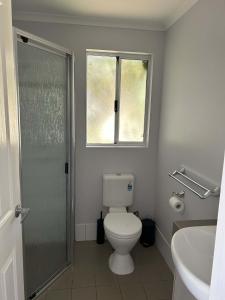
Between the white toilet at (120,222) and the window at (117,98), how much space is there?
1.48ft

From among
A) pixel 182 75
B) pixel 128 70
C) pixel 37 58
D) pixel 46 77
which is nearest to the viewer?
pixel 37 58

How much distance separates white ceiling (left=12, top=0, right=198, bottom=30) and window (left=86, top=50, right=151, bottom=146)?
12.2 inches

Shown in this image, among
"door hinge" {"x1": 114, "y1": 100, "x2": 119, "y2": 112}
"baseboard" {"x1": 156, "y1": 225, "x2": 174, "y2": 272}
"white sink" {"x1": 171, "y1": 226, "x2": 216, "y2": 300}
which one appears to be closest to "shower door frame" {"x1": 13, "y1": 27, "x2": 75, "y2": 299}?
"door hinge" {"x1": 114, "y1": 100, "x2": 119, "y2": 112}

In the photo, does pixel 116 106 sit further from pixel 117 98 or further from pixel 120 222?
pixel 120 222

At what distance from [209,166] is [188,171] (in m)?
0.30

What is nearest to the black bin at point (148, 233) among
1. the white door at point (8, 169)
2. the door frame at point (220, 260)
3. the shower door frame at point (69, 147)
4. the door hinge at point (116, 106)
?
the shower door frame at point (69, 147)

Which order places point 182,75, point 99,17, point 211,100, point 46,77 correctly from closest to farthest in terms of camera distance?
point 211,100
point 46,77
point 182,75
point 99,17

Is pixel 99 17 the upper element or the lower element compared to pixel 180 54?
upper

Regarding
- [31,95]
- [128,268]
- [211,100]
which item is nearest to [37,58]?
[31,95]

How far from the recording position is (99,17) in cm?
215

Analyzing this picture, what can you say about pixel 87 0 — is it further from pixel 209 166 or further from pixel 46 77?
pixel 209 166

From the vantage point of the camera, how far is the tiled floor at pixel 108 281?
6.14ft

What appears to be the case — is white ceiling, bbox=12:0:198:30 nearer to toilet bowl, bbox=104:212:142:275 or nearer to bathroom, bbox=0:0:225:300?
bathroom, bbox=0:0:225:300

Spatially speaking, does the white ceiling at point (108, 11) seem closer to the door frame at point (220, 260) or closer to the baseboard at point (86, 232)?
the door frame at point (220, 260)
